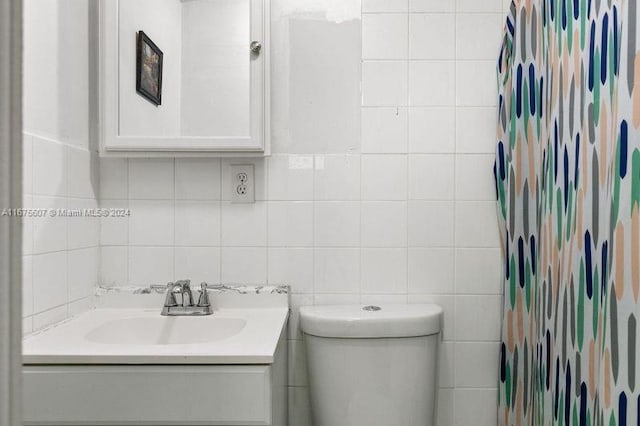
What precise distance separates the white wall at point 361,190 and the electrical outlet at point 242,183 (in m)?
0.02

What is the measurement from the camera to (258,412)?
0.97m

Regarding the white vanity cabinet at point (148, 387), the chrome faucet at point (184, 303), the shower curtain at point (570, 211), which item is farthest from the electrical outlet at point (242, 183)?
the shower curtain at point (570, 211)

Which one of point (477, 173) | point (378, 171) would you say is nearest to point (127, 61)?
point (378, 171)

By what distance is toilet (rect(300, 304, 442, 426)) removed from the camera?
1.26 m

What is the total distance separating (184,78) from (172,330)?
2.22 feet

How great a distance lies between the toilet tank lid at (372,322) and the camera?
49.8 inches

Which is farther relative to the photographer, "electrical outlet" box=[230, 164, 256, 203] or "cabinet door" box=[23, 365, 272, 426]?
"electrical outlet" box=[230, 164, 256, 203]

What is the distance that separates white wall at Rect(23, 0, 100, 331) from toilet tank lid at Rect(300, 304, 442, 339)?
2.01ft

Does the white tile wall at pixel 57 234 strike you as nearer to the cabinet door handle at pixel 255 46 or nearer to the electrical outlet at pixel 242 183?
the electrical outlet at pixel 242 183

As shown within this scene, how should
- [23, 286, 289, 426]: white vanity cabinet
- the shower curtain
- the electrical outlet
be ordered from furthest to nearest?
the electrical outlet, [23, 286, 289, 426]: white vanity cabinet, the shower curtain

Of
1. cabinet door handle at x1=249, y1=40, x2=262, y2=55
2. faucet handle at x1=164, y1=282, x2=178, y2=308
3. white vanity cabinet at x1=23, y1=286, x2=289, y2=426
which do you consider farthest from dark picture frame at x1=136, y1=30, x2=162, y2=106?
white vanity cabinet at x1=23, y1=286, x2=289, y2=426

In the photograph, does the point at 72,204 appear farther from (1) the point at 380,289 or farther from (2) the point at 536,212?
(2) the point at 536,212

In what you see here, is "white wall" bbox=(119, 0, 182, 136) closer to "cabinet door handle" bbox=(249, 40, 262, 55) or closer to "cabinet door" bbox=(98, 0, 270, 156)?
"cabinet door" bbox=(98, 0, 270, 156)

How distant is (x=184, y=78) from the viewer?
4.48 feet
